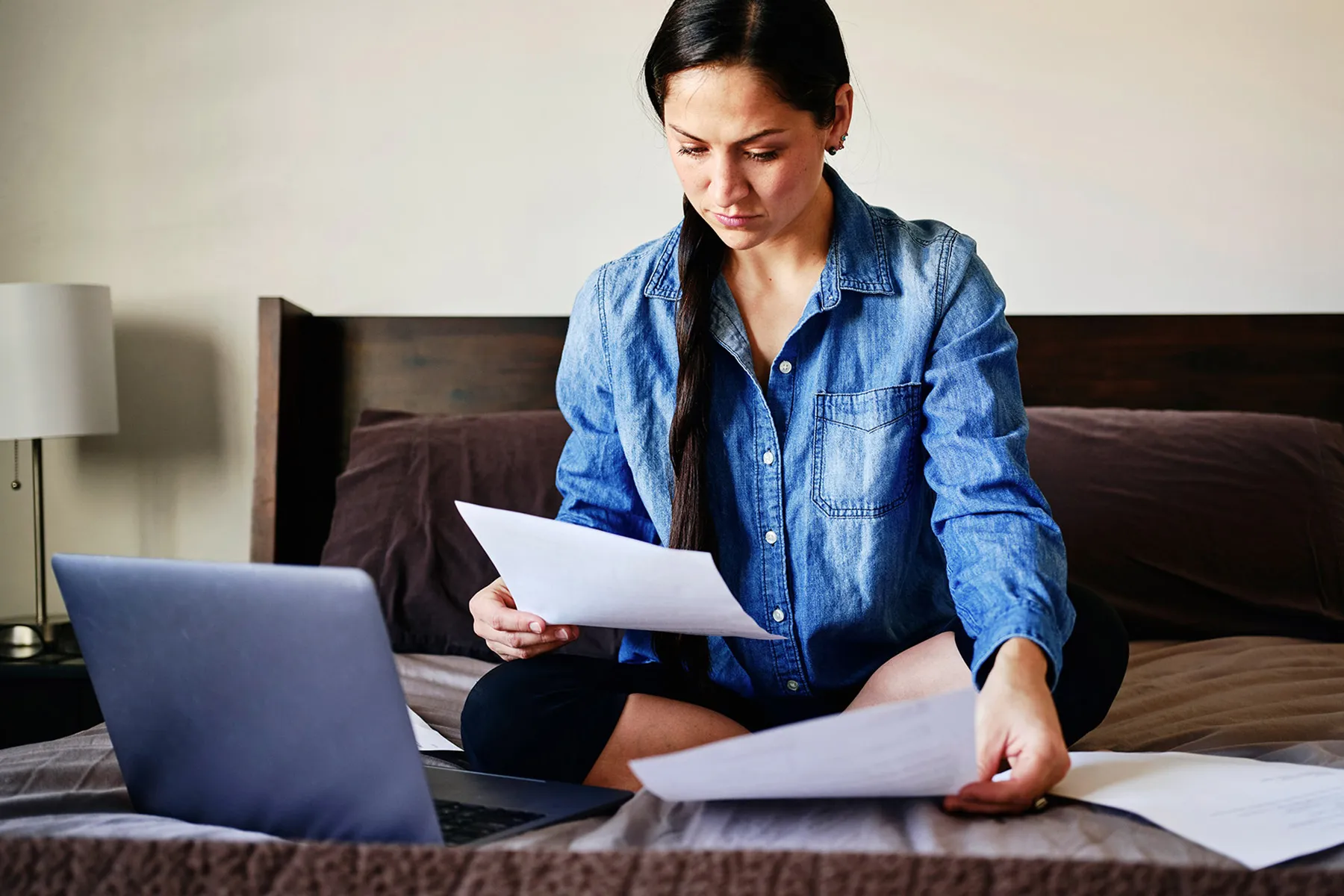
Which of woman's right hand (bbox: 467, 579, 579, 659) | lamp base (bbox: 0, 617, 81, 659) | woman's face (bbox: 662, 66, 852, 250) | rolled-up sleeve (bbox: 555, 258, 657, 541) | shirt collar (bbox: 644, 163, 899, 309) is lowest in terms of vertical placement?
lamp base (bbox: 0, 617, 81, 659)

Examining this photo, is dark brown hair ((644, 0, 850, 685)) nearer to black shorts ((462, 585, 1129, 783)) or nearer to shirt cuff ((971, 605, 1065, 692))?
black shorts ((462, 585, 1129, 783))

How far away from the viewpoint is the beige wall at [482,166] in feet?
7.01

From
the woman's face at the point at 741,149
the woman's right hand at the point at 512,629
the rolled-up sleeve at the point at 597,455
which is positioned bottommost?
the woman's right hand at the point at 512,629

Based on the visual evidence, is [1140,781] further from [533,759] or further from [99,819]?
[99,819]

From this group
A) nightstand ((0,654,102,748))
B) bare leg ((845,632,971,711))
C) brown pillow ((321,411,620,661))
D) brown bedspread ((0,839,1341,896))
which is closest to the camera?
brown bedspread ((0,839,1341,896))

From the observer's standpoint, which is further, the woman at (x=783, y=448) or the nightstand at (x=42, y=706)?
the nightstand at (x=42, y=706)

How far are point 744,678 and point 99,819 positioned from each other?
0.60 metres

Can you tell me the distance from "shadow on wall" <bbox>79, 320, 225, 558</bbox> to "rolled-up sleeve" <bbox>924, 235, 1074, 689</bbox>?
1645 millimetres

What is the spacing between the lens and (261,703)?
72 centimetres

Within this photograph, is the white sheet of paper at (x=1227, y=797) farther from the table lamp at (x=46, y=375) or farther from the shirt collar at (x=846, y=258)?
the table lamp at (x=46, y=375)

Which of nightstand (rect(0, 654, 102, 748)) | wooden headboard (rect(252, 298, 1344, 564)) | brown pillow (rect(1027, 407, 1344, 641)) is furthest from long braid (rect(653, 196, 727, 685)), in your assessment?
nightstand (rect(0, 654, 102, 748))

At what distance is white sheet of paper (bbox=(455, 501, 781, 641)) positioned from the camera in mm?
801

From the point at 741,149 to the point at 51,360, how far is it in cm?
147

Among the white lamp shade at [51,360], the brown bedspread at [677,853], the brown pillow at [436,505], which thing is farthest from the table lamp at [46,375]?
the brown bedspread at [677,853]
